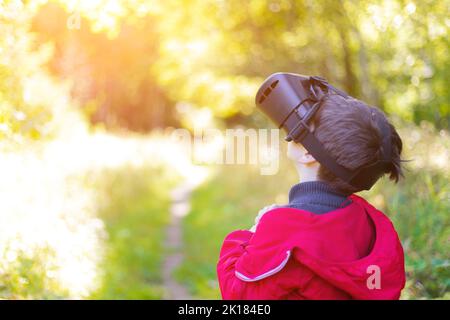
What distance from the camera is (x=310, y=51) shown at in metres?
9.78

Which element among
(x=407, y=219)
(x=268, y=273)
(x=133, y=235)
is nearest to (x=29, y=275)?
(x=268, y=273)

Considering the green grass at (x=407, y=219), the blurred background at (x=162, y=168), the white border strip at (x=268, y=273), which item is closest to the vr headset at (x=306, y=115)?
the white border strip at (x=268, y=273)

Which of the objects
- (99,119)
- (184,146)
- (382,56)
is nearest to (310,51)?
(382,56)

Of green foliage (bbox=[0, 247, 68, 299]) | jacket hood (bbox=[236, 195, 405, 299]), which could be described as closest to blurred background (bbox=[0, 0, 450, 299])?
green foliage (bbox=[0, 247, 68, 299])

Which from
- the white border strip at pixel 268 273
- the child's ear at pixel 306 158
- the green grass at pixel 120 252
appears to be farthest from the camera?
the green grass at pixel 120 252

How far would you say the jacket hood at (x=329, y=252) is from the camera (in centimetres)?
217

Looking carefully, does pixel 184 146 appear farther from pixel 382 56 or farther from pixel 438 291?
pixel 438 291

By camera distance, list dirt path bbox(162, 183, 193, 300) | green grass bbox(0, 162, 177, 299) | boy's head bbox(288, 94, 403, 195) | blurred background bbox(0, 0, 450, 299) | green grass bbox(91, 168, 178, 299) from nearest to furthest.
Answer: boy's head bbox(288, 94, 403, 195)
green grass bbox(0, 162, 177, 299)
blurred background bbox(0, 0, 450, 299)
green grass bbox(91, 168, 178, 299)
dirt path bbox(162, 183, 193, 300)

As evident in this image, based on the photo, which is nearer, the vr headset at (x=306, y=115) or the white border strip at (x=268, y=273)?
the white border strip at (x=268, y=273)

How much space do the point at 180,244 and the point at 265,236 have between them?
6776mm

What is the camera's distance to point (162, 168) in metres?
16.2

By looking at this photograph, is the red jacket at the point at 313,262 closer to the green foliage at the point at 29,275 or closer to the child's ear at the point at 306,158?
the child's ear at the point at 306,158

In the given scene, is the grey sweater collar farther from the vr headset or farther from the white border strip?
the white border strip

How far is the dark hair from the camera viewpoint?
7.48ft
